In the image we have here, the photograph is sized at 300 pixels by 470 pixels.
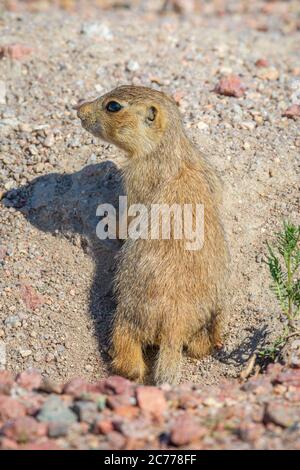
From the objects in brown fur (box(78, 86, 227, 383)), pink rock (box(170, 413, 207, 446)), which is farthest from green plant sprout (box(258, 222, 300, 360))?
pink rock (box(170, 413, 207, 446))

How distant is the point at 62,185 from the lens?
7.30m

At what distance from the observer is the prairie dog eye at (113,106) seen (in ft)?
21.2

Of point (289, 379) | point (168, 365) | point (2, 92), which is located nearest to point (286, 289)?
point (289, 379)

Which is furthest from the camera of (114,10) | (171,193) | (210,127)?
(114,10)

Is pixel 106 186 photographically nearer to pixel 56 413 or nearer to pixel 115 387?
pixel 115 387

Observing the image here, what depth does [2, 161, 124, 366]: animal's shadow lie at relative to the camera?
682 cm

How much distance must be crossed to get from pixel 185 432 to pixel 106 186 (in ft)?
10.8

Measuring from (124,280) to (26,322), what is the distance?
0.93 metres

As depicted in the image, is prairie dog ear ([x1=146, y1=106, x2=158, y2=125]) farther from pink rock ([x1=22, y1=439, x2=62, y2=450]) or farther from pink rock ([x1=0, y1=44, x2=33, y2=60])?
pink rock ([x1=22, y1=439, x2=62, y2=450])

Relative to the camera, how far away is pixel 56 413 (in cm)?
455

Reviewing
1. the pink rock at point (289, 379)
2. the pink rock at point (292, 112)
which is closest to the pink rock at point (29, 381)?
the pink rock at point (289, 379)

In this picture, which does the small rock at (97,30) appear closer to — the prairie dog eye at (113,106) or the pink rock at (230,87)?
the pink rock at (230,87)
